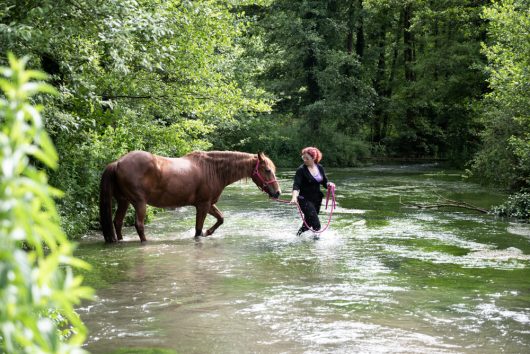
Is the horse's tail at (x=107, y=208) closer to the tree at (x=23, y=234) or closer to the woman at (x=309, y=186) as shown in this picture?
the woman at (x=309, y=186)

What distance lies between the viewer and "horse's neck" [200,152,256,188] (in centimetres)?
1266

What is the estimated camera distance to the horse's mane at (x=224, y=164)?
1263 centimetres

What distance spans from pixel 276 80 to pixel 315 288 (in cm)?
3473

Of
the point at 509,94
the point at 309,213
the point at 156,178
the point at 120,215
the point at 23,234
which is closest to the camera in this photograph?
the point at 23,234

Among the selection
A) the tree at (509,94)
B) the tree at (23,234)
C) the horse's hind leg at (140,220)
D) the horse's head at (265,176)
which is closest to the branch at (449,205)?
the tree at (509,94)

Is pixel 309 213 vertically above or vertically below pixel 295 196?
below

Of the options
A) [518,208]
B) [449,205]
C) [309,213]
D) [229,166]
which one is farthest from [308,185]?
[449,205]

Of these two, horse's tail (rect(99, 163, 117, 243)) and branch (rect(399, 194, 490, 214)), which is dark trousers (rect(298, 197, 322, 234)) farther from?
branch (rect(399, 194, 490, 214))

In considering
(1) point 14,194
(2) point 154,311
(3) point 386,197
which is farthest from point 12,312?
(3) point 386,197

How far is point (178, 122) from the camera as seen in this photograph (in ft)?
53.3

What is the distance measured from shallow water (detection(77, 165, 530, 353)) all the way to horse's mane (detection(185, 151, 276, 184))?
3.82 ft

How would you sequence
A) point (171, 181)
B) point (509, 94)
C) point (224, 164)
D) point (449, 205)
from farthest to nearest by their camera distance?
point (449, 205)
point (509, 94)
point (224, 164)
point (171, 181)

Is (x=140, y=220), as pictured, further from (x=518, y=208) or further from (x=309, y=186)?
(x=518, y=208)

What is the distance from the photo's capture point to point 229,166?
12.7 metres
